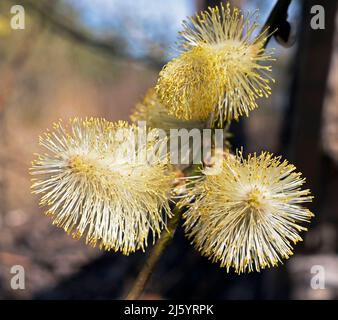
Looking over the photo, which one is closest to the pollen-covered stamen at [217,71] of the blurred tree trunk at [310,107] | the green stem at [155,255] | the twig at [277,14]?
the twig at [277,14]

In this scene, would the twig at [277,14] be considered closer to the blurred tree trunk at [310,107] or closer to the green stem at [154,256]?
the green stem at [154,256]

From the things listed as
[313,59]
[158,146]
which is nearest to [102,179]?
[158,146]

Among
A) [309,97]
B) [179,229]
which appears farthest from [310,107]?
[179,229]

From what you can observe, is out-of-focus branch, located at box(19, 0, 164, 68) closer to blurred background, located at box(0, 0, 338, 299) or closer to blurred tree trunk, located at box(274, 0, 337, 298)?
blurred background, located at box(0, 0, 338, 299)

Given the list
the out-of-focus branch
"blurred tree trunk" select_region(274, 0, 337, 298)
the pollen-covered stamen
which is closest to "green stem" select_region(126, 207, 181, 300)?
the pollen-covered stamen

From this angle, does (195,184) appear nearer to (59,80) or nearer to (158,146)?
(158,146)
